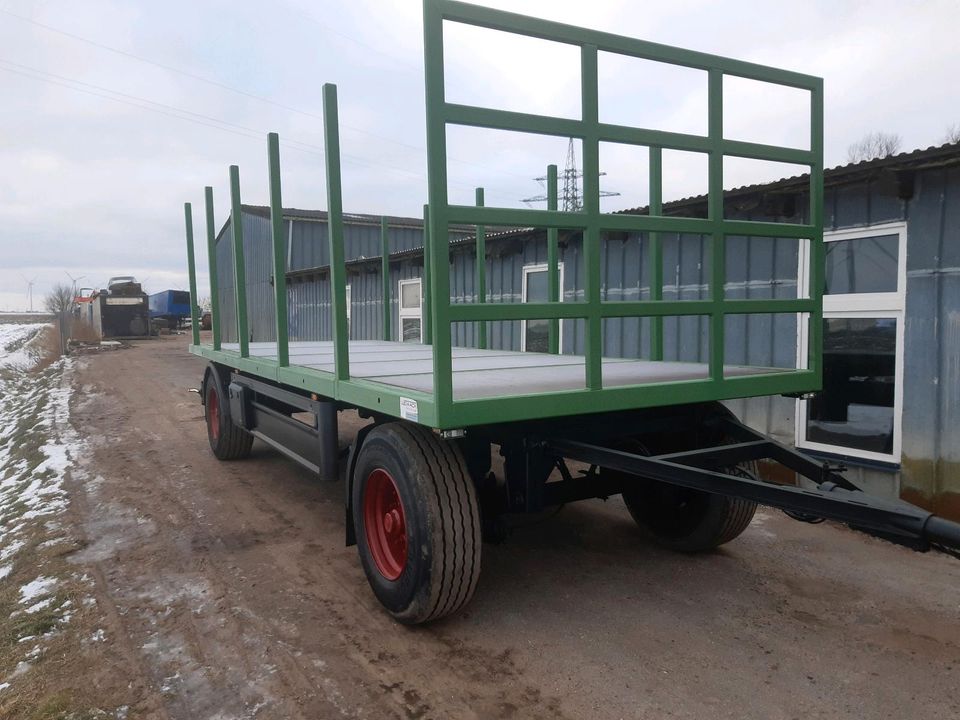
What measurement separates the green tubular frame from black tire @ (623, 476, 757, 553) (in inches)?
35.1

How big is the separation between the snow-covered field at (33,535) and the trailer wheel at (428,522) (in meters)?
1.75

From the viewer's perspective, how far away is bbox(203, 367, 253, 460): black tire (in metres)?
7.13

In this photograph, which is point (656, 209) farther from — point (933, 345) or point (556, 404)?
point (933, 345)

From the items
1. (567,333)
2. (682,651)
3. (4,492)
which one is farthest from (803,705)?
(4,492)

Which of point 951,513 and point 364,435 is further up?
point 364,435

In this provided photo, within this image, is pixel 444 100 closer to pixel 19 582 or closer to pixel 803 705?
pixel 803 705

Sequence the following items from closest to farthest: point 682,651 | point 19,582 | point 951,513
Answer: point 682,651, point 19,582, point 951,513

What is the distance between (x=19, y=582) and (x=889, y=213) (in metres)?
6.78

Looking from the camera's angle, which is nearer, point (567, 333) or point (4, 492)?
point (4, 492)

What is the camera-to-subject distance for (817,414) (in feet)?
20.1

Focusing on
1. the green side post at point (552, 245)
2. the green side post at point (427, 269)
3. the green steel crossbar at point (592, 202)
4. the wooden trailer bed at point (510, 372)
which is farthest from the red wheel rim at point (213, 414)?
the green steel crossbar at point (592, 202)

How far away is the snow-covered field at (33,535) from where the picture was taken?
3402mm

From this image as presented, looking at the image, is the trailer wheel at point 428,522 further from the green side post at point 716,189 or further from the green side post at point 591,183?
the green side post at point 716,189

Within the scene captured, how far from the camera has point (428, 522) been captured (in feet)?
10.5
